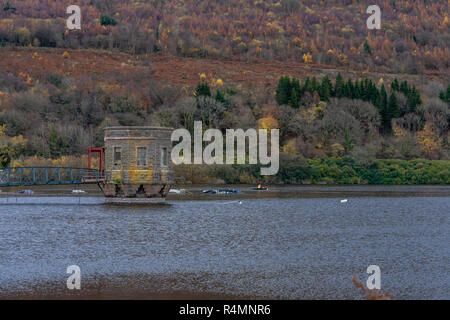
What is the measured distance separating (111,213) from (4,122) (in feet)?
186

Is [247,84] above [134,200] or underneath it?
above

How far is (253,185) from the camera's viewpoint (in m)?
94.1

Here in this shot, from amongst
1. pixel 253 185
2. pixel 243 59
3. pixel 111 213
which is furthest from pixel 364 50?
pixel 111 213

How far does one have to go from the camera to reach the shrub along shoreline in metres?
95.0

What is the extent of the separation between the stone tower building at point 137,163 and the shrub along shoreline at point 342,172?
37.2 meters

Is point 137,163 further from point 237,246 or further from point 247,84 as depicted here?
point 247,84

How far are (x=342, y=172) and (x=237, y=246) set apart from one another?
64.0 meters

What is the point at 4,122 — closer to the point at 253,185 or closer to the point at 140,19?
the point at 253,185

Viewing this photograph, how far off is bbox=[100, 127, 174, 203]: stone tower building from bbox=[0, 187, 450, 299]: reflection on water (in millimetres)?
2071

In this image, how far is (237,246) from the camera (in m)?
35.0

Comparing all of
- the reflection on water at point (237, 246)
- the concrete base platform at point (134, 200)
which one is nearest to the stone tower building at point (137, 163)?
the concrete base platform at point (134, 200)

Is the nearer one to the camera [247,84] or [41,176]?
[41,176]

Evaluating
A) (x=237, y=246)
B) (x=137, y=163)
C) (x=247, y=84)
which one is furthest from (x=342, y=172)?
(x=237, y=246)

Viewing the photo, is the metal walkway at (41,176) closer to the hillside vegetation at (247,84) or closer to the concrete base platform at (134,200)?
the concrete base platform at (134,200)
